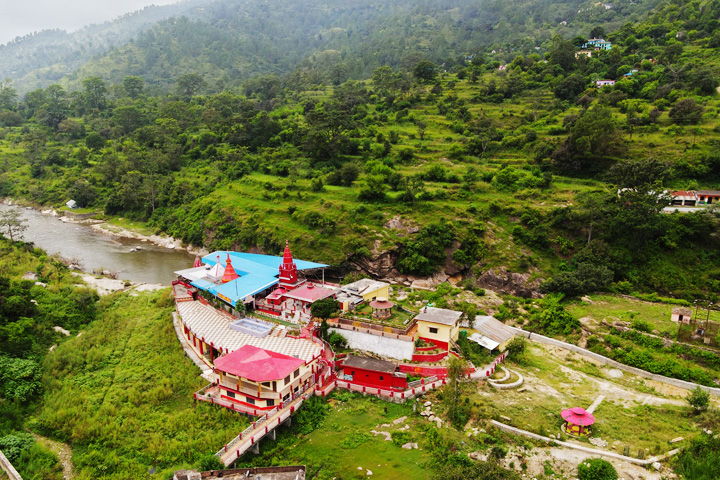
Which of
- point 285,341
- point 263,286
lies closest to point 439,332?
point 285,341

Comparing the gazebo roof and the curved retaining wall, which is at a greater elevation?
the gazebo roof

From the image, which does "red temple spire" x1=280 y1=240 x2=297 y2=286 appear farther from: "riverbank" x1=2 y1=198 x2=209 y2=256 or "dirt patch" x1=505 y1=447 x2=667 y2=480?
"riverbank" x1=2 y1=198 x2=209 y2=256

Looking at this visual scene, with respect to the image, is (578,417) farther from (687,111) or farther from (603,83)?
(603,83)

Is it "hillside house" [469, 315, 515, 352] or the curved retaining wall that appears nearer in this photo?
the curved retaining wall

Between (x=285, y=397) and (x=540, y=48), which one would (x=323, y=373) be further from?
(x=540, y=48)

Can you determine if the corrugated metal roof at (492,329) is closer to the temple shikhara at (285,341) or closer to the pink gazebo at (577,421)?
the temple shikhara at (285,341)

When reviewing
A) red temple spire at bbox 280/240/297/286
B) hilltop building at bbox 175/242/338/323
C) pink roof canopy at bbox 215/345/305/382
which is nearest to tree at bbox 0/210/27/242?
hilltop building at bbox 175/242/338/323

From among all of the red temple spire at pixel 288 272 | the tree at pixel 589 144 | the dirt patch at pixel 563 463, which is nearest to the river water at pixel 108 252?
the red temple spire at pixel 288 272
